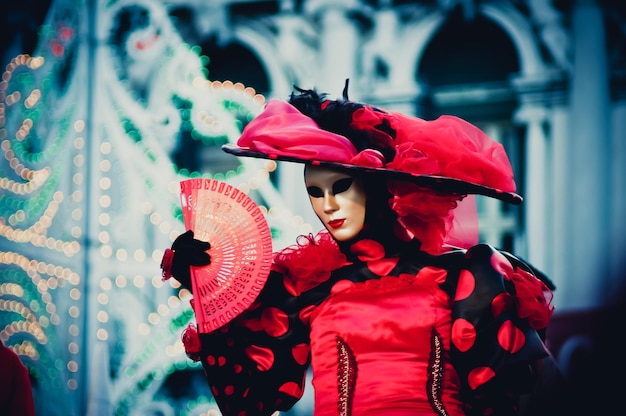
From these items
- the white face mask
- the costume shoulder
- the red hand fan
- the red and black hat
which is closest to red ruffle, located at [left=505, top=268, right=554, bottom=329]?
the costume shoulder

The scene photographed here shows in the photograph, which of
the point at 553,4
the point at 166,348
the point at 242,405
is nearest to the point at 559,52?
the point at 553,4

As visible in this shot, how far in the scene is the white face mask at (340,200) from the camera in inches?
73.4

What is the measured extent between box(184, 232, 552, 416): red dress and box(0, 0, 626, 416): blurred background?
158cm

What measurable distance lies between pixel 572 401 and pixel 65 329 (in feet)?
8.61

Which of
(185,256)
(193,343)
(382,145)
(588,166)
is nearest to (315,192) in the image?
(382,145)

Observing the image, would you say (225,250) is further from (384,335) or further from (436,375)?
(436,375)

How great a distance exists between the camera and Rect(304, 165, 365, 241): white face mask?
186cm

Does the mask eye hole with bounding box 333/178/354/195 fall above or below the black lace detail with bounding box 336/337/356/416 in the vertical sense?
above

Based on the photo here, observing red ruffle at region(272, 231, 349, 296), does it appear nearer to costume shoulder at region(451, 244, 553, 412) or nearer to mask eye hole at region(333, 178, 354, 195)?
mask eye hole at region(333, 178, 354, 195)

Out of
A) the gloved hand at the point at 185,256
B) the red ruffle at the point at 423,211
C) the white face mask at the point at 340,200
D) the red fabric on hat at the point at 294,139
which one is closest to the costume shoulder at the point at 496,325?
the red ruffle at the point at 423,211

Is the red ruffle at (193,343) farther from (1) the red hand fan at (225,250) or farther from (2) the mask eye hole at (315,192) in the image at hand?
(2) the mask eye hole at (315,192)

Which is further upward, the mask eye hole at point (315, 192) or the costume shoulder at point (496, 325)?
the mask eye hole at point (315, 192)

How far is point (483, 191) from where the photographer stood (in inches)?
70.4

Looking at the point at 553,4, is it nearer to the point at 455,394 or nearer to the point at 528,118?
the point at 528,118
